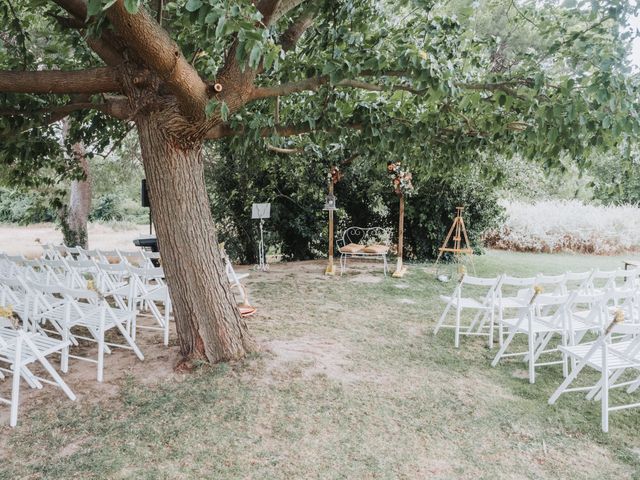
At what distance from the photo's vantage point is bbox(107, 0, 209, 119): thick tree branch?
2.83 meters

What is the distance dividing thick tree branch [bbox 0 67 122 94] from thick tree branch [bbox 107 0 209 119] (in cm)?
64

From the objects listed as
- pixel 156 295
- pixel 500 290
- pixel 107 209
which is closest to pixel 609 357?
pixel 500 290

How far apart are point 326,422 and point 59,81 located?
10.3 feet

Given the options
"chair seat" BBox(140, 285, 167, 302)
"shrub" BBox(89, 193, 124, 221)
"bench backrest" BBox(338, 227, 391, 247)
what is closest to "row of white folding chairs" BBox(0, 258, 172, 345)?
"chair seat" BBox(140, 285, 167, 302)

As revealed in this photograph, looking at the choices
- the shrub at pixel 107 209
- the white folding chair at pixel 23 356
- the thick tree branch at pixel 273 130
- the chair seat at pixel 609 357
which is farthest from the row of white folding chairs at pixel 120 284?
the shrub at pixel 107 209

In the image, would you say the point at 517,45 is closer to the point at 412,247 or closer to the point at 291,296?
the point at 412,247

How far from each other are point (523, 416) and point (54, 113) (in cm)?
506

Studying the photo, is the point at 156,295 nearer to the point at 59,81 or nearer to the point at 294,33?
the point at 59,81

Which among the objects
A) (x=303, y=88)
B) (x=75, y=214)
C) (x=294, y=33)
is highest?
(x=294, y=33)

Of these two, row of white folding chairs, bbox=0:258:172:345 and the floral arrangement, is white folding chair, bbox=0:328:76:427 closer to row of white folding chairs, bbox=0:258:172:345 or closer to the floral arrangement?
row of white folding chairs, bbox=0:258:172:345

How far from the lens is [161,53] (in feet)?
9.91

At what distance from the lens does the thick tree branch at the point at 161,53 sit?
2828mm

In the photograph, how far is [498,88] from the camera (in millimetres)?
3928

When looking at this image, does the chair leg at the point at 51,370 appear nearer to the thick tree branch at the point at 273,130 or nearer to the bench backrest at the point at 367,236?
the thick tree branch at the point at 273,130
